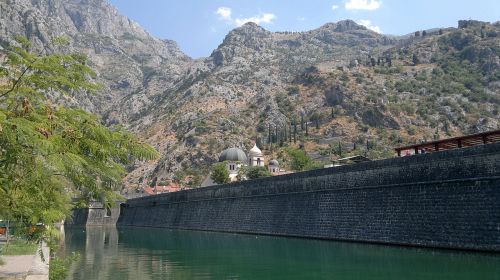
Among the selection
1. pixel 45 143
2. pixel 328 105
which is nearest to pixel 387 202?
pixel 45 143

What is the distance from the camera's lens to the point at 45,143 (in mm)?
7098

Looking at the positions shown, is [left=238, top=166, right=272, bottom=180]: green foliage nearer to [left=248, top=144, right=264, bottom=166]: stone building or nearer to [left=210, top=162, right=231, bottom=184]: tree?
[left=210, top=162, right=231, bottom=184]: tree

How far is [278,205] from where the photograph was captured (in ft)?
135

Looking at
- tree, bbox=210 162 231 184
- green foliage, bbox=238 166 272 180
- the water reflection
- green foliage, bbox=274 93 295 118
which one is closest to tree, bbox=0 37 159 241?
the water reflection

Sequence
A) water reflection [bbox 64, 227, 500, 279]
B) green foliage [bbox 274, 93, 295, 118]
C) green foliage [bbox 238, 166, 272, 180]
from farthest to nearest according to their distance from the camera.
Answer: green foliage [bbox 274, 93, 295, 118] < green foliage [bbox 238, 166, 272, 180] < water reflection [bbox 64, 227, 500, 279]

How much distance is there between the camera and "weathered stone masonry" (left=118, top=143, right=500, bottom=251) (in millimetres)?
24016

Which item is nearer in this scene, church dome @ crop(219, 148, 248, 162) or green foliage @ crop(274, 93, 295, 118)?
church dome @ crop(219, 148, 248, 162)

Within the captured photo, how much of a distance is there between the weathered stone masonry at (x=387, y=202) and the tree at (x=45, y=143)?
19.6 m

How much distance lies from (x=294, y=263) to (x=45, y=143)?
17.9 metres

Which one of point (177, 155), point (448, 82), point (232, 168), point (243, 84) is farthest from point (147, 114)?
point (448, 82)

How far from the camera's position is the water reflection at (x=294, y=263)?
62.5 feet

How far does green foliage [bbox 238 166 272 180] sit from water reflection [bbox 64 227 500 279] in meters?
49.0

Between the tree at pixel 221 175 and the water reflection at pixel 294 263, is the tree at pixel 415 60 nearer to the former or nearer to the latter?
the tree at pixel 221 175

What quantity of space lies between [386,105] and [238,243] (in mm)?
81396
